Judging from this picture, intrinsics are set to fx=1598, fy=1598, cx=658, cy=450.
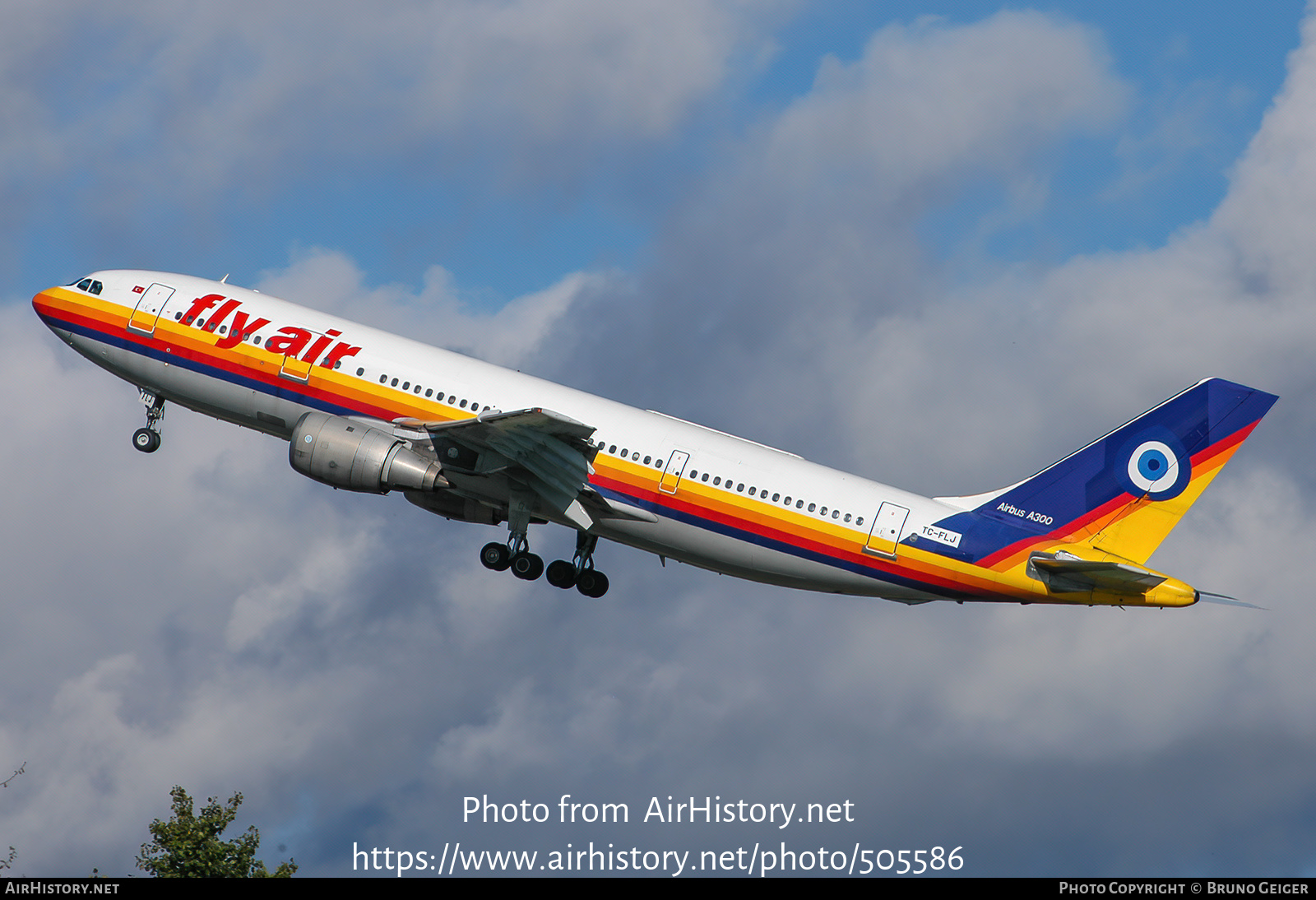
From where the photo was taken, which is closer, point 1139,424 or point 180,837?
point 1139,424

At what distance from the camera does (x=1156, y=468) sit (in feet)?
149

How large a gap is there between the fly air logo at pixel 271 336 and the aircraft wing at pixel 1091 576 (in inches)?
834

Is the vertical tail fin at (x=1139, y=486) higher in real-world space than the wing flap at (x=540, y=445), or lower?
higher

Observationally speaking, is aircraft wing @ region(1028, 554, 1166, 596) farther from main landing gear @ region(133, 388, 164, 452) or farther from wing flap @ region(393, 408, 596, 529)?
main landing gear @ region(133, 388, 164, 452)

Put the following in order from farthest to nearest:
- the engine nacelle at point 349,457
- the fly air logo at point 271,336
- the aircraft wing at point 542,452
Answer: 1. the fly air logo at point 271,336
2. the engine nacelle at point 349,457
3. the aircraft wing at point 542,452

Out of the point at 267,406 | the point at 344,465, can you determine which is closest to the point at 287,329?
the point at 267,406

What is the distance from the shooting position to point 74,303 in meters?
51.7

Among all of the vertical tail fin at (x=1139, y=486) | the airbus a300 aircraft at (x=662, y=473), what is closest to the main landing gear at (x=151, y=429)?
the airbus a300 aircraft at (x=662, y=473)

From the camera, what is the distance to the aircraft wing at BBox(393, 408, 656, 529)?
145 feet

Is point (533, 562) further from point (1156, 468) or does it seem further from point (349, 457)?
point (1156, 468)

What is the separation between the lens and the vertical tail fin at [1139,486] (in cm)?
4497

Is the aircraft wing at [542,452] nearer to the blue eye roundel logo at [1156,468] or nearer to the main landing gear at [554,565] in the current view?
the main landing gear at [554,565]
